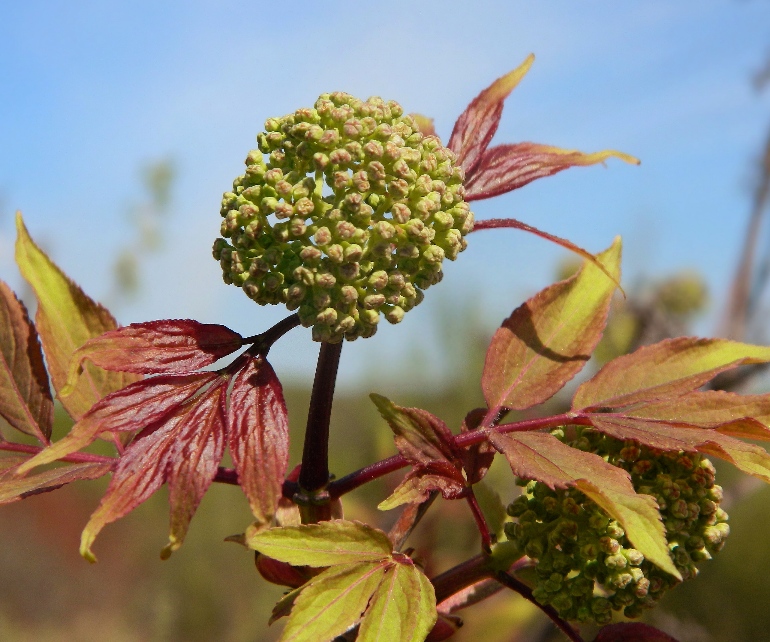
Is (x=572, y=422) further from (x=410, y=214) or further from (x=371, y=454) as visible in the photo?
(x=371, y=454)

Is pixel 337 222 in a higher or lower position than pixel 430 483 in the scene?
higher

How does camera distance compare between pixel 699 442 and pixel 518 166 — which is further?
pixel 518 166

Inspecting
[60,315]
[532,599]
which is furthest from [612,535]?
[60,315]

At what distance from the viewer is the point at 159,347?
1.35 feet

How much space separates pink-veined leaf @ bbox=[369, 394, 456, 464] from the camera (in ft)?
1.34

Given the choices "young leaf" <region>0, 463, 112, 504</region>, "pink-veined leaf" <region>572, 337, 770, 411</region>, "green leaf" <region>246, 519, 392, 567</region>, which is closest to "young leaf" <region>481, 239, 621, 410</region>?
"pink-veined leaf" <region>572, 337, 770, 411</region>

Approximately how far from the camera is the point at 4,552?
2.87 metres

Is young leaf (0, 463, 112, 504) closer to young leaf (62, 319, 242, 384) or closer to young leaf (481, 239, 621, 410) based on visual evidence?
young leaf (62, 319, 242, 384)

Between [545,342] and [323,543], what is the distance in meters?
0.22

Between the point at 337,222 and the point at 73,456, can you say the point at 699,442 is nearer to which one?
the point at 337,222

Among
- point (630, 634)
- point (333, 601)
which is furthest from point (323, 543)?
point (630, 634)

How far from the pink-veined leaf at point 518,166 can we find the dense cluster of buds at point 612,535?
191mm

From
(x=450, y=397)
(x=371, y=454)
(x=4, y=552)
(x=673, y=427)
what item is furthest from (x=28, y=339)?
(x=4, y=552)

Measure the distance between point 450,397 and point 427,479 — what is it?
1654 millimetres
